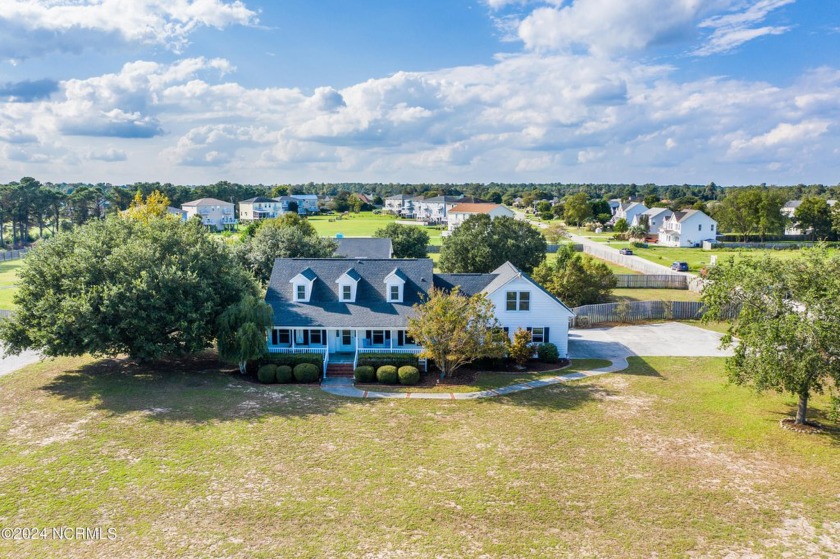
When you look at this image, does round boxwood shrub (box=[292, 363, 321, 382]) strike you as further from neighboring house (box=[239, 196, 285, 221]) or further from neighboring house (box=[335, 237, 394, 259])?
neighboring house (box=[239, 196, 285, 221])

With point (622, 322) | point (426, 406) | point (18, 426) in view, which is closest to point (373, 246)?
point (622, 322)

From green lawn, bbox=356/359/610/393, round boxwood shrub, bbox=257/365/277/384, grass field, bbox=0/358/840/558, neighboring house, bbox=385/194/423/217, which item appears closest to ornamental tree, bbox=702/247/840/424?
grass field, bbox=0/358/840/558

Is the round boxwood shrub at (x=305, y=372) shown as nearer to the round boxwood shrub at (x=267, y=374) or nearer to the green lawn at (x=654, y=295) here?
the round boxwood shrub at (x=267, y=374)

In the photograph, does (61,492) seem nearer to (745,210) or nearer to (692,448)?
(692,448)

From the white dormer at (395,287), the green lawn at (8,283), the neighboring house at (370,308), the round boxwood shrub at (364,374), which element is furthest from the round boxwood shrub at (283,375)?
the green lawn at (8,283)

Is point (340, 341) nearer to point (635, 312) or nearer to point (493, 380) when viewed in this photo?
point (493, 380)

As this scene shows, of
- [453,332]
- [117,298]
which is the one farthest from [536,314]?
[117,298]

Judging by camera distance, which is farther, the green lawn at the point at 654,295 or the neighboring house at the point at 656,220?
the neighboring house at the point at 656,220
